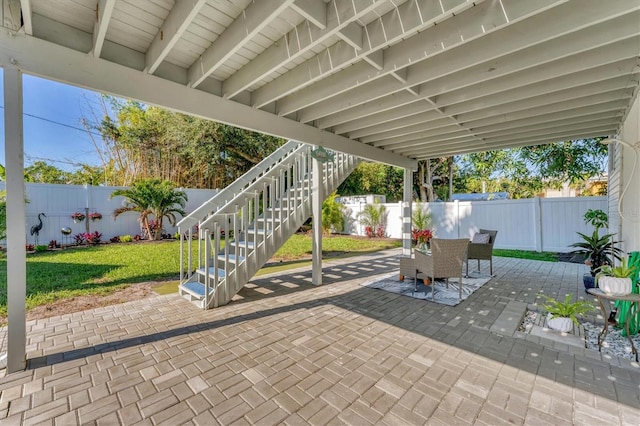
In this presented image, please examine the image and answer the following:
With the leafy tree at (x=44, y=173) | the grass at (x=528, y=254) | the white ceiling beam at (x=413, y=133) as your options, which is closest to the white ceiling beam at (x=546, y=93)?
the white ceiling beam at (x=413, y=133)

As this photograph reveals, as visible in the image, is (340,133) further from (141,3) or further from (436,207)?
(436,207)

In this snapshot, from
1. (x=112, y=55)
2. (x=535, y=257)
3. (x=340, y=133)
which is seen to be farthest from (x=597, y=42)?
(x=535, y=257)

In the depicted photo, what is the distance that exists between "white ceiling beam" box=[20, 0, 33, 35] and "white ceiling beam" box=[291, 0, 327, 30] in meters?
1.93

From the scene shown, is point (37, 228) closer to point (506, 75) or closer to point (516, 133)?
point (506, 75)

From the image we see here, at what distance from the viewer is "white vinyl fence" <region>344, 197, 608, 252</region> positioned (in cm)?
798

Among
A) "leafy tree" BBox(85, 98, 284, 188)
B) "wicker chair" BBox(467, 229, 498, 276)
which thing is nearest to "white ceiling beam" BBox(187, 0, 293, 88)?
"wicker chair" BBox(467, 229, 498, 276)

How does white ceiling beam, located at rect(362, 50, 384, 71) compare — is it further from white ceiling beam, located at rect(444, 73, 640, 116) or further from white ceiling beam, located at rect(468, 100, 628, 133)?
white ceiling beam, located at rect(468, 100, 628, 133)

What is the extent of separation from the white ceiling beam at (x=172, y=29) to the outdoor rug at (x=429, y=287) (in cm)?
422

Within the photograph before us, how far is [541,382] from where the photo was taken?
2.23 metres

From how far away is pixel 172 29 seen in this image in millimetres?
2229

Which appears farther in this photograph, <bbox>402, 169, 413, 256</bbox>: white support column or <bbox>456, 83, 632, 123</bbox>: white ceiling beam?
<bbox>402, 169, 413, 256</bbox>: white support column

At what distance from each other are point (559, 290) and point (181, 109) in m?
6.35

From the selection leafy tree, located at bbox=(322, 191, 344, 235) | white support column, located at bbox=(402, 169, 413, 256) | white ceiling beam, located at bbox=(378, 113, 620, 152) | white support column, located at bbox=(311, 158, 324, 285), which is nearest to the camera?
white ceiling beam, located at bbox=(378, 113, 620, 152)

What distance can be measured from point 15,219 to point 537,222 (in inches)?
439
